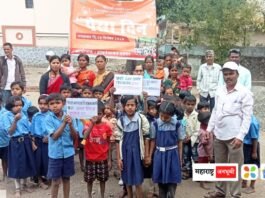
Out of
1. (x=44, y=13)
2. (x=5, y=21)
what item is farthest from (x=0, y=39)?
(x=44, y=13)

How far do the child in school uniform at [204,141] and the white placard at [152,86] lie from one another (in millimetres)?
665

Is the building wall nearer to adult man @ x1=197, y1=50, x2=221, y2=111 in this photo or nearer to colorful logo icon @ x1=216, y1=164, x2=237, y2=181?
adult man @ x1=197, y1=50, x2=221, y2=111

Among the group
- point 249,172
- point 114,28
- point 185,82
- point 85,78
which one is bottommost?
point 249,172

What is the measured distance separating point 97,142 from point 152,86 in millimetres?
1011

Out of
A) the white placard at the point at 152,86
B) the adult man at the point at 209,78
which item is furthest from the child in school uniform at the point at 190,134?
the adult man at the point at 209,78

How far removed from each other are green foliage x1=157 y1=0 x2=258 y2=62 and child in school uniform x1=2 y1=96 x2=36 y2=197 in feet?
30.1

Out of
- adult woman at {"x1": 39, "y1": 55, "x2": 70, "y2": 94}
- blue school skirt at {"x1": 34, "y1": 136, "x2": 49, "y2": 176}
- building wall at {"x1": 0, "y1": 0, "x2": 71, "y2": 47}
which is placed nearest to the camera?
blue school skirt at {"x1": 34, "y1": 136, "x2": 49, "y2": 176}

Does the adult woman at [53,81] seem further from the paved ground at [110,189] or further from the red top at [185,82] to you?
the red top at [185,82]

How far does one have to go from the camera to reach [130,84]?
203 inches

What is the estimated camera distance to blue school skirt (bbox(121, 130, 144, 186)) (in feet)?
15.5

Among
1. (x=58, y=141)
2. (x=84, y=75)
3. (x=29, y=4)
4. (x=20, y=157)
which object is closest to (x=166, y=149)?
(x=58, y=141)

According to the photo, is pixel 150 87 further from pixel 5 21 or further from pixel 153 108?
pixel 5 21

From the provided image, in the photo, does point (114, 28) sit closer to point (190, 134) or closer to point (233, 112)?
point (190, 134)

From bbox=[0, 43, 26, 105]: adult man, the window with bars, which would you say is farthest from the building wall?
bbox=[0, 43, 26, 105]: adult man
